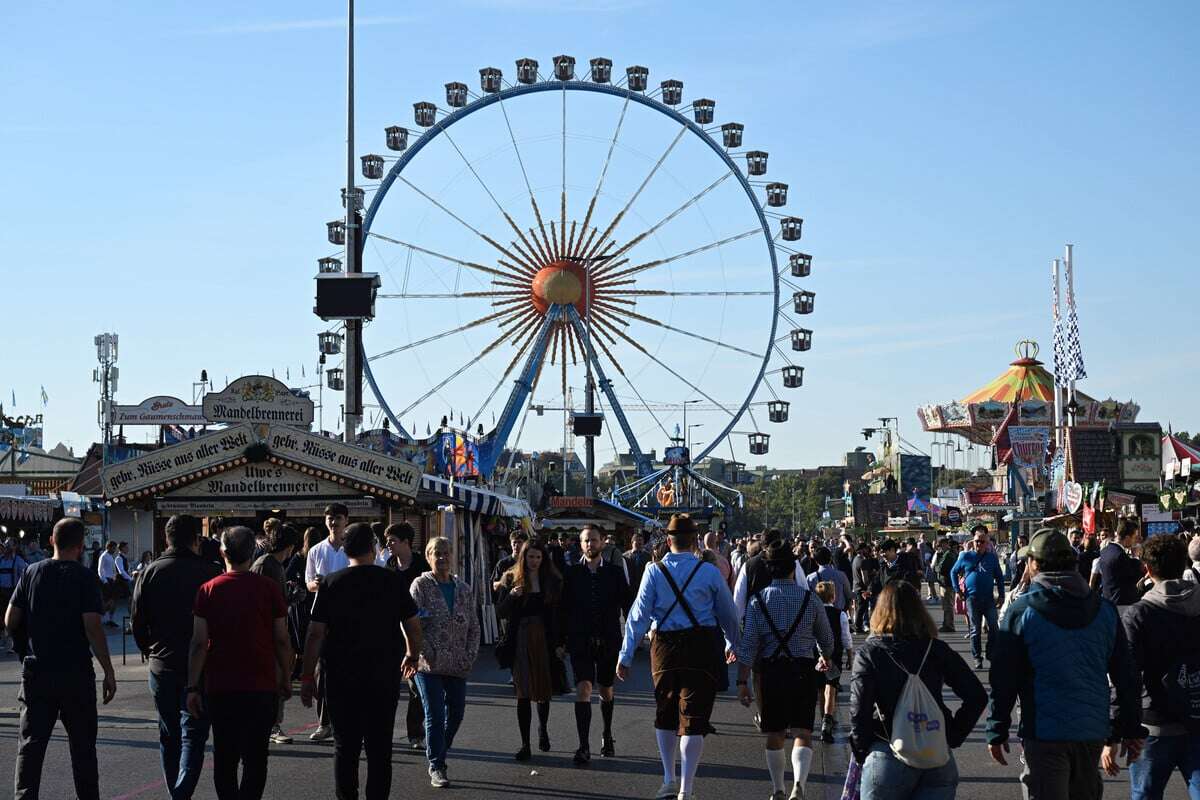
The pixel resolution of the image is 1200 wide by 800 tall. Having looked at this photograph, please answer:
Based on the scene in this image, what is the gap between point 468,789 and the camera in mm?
10078

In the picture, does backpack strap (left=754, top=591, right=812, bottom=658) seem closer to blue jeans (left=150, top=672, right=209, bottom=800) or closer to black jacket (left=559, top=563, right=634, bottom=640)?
black jacket (left=559, top=563, right=634, bottom=640)

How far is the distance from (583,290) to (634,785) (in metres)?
32.9

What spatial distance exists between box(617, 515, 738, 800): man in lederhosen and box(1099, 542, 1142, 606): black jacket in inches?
223

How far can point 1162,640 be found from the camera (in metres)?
7.21

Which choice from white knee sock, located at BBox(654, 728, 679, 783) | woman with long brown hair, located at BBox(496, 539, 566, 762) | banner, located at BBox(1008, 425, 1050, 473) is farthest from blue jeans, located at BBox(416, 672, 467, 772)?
banner, located at BBox(1008, 425, 1050, 473)

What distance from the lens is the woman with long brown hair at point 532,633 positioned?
1162 centimetres

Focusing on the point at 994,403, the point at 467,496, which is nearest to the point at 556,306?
the point at 467,496

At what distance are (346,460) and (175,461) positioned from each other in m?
2.06

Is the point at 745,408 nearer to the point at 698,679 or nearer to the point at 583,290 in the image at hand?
the point at 583,290

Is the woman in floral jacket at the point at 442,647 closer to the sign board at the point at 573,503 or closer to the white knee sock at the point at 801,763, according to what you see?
the white knee sock at the point at 801,763

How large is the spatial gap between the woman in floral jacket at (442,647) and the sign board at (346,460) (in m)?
9.19

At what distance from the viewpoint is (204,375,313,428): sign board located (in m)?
21.2

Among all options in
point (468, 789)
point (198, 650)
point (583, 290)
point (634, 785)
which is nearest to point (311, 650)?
point (198, 650)

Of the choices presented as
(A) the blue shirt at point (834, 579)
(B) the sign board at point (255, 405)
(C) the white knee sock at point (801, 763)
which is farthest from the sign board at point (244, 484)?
(C) the white knee sock at point (801, 763)
